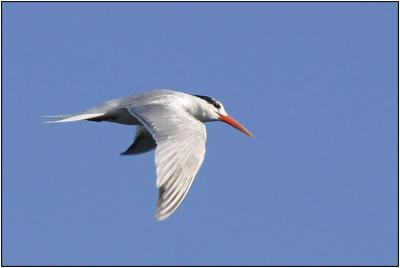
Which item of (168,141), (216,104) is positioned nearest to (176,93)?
(216,104)

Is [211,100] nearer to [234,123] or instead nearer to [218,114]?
[218,114]

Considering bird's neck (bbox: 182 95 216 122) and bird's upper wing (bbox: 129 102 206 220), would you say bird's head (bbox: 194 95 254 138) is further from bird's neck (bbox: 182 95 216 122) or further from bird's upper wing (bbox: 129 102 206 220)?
bird's upper wing (bbox: 129 102 206 220)

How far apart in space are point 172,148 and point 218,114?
396cm

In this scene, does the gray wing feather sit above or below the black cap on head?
below

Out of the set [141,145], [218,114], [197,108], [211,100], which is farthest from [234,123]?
[141,145]

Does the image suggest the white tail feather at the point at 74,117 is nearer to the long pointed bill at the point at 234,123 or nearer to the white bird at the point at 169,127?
the white bird at the point at 169,127

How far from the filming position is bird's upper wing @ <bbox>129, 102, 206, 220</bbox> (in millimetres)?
8805

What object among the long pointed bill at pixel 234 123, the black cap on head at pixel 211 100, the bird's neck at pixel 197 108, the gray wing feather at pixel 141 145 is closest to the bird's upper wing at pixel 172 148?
the bird's neck at pixel 197 108

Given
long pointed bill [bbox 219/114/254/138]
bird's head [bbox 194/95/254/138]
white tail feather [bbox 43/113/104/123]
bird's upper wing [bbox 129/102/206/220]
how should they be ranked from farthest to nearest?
1. long pointed bill [bbox 219/114/254/138]
2. bird's head [bbox 194/95/254/138]
3. white tail feather [bbox 43/113/104/123]
4. bird's upper wing [bbox 129/102/206/220]

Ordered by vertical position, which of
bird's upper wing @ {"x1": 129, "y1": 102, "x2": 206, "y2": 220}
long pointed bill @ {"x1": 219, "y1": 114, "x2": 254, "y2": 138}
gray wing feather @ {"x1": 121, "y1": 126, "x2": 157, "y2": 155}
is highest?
bird's upper wing @ {"x1": 129, "y1": 102, "x2": 206, "y2": 220}

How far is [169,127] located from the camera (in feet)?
33.4

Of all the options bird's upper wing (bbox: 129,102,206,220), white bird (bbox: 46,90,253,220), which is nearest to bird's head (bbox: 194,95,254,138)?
white bird (bbox: 46,90,253,220)

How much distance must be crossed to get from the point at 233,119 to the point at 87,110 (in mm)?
2755

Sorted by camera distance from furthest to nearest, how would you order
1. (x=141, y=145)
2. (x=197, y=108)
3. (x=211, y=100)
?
(x=211, y=100)
(x=141, y=145)
(x=197, y=108)
